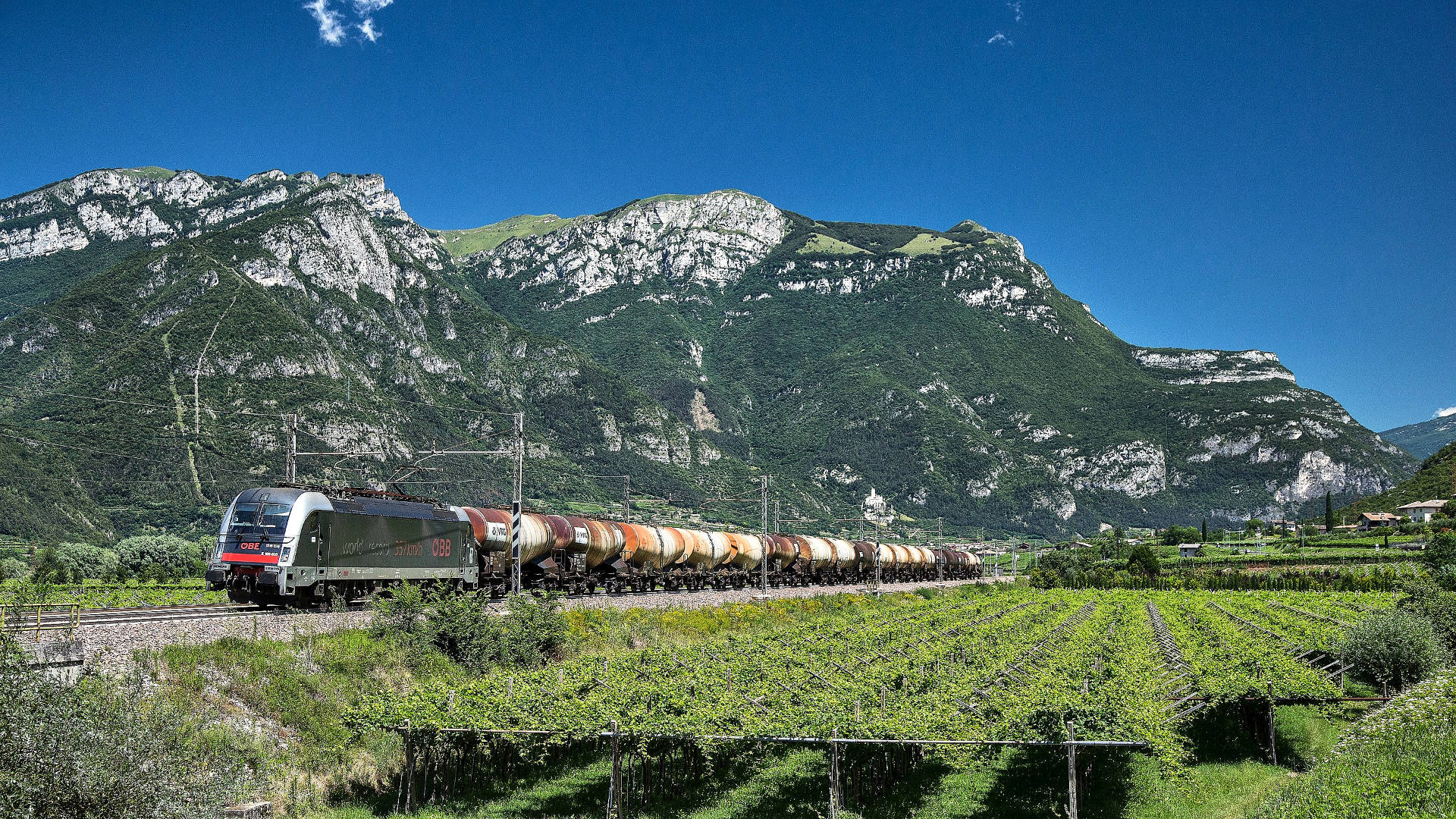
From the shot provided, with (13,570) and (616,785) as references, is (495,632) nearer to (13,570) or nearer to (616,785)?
(616,785)

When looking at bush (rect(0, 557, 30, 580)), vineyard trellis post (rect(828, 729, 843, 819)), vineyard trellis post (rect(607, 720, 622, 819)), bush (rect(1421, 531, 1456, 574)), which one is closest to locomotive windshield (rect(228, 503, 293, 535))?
vineyard trellis post (rect(607, 720, 622, 819))

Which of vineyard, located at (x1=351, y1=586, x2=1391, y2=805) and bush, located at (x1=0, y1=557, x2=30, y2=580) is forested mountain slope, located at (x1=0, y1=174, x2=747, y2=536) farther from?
vineyard, located at (x1=351, y1=586, x2=1391, y2=805)

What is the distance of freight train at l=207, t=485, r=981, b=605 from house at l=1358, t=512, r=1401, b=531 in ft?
336

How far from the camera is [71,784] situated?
480 inches

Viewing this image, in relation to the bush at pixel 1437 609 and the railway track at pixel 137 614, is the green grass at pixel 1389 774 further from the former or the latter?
the railway track at pixel 137 614

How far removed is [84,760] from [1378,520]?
6104 inches

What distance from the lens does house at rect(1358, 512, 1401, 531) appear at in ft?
415

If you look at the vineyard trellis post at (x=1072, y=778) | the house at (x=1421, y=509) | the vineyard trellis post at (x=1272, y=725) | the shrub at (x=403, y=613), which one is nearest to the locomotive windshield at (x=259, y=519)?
the shrub at (x=403, y=613)

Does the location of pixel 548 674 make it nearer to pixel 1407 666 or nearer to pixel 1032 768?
pixel 1032 768

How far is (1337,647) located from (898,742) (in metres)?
21.6

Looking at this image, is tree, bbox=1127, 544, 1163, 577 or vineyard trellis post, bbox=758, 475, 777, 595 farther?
tree, bbox=1127, 544, 1163, 577

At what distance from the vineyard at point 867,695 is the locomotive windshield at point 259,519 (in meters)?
8.12

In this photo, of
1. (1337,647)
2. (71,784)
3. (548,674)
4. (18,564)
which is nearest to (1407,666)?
(1337,647)

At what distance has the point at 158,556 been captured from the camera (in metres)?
53.6
